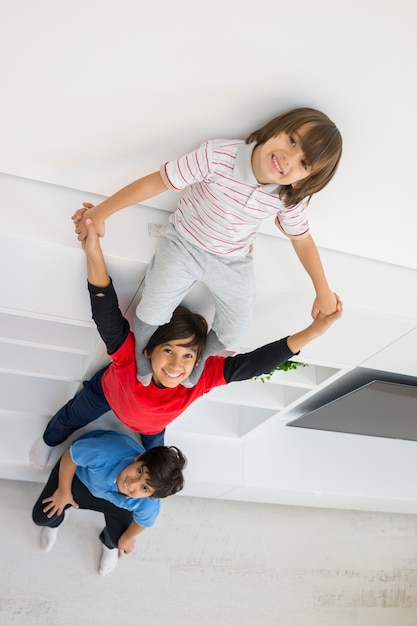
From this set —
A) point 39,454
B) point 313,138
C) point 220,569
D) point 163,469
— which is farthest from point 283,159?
point 220,569

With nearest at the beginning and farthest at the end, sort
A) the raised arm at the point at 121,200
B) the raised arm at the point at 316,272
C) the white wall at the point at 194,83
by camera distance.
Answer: the white wall at the point at 194,83 < the raised arm at the point at 121,200 < the raised arm at the point at 316,272

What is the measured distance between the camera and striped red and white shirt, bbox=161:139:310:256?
3.58 feet

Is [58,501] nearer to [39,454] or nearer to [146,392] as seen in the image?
[39,454]

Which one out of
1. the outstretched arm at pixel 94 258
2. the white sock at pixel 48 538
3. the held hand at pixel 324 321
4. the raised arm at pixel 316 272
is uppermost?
the outstretched arm at pixel 94 258

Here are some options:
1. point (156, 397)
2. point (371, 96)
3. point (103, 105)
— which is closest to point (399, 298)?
point (371, 96)

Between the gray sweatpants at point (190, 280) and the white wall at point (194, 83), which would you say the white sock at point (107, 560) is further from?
the white wall at point (194, 83)

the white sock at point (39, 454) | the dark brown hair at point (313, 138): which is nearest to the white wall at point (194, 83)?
the dark brown hair at point (313, 138)

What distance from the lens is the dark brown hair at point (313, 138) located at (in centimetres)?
100

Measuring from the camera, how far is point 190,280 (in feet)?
4.17

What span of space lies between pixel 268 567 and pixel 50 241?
1712 millimetres

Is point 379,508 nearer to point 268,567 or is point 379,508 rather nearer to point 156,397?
point 268,567

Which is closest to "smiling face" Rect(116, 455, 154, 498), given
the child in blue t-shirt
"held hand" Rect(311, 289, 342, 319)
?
the child in blue t-shirt

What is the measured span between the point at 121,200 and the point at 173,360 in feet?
1.50

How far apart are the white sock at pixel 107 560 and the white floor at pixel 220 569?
38 millimetres
